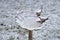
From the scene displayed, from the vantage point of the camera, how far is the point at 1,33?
1770 mm

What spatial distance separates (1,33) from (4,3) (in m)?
0.81

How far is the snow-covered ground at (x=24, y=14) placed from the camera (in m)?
1.71

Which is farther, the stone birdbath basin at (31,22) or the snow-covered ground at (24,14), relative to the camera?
the snow-covered ground at (24,14)

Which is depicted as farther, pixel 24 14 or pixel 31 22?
pixel 24 14

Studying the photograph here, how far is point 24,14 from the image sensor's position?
1357 mm

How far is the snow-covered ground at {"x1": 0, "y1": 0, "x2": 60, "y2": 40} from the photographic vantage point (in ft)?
5.61

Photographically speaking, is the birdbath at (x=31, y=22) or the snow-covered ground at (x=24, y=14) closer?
the birdbath at (x=31, y=22)

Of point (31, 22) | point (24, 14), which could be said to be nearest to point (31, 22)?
point (31, 22)

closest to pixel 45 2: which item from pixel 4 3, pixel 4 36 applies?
pixel 4 3

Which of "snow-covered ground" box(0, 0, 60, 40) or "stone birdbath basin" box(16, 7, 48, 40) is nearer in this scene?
"stone birdbath basin" box(16, 7, 48, 40)

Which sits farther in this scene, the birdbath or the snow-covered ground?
the snow-covered ground

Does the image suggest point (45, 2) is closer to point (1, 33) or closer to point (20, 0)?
point (20, 0)

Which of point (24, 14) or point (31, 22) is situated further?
point (24, 14)

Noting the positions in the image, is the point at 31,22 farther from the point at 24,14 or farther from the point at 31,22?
the point at 24,14
